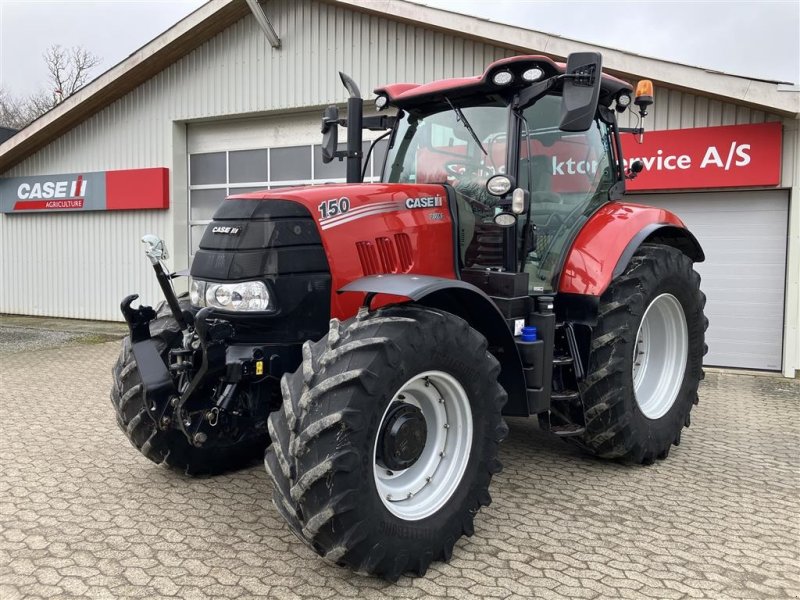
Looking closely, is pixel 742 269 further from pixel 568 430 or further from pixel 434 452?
pixel 434 452

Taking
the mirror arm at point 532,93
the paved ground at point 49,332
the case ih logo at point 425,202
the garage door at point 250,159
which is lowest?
the paved ground at point 49,332

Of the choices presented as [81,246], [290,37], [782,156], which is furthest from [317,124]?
[782,156]

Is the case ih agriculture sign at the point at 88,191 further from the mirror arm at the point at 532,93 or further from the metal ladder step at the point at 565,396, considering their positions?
the metal ladder step at the point at 565,396

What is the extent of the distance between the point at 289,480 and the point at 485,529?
4.12 feet

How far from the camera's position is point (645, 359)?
4.85 m

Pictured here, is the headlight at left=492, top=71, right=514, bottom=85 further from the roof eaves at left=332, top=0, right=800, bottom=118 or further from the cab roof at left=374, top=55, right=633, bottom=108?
the roof eaves at left=332, top=0, right=800, bottom=118

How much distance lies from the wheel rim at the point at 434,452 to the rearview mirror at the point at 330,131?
6.92 feet

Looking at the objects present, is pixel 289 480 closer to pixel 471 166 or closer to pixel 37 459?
pixel 471 166

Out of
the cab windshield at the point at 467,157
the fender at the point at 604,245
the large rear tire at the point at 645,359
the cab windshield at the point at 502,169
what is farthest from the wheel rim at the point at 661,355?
the cab windshield at the point at 467,157

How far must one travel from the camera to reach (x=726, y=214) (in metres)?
8.35

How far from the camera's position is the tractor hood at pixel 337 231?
3223mm

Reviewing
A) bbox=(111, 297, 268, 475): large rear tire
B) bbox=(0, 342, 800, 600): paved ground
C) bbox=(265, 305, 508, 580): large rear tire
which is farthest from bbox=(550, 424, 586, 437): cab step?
bbox=(111, 297, 268, 475): large rear tire

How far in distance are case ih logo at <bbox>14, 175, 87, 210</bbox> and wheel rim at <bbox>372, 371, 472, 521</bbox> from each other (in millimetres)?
12107

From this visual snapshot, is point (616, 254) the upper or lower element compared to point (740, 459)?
upper
